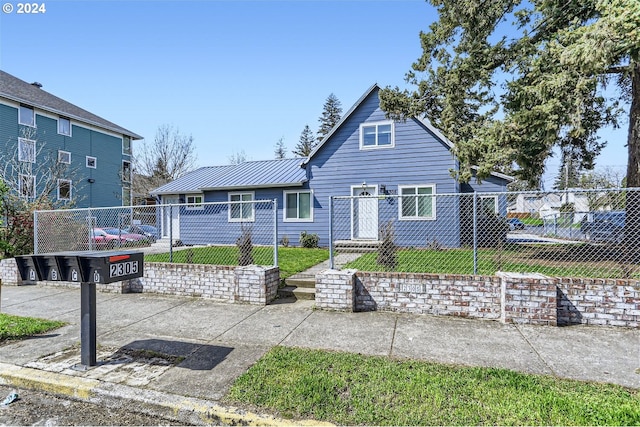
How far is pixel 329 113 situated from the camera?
4756cm

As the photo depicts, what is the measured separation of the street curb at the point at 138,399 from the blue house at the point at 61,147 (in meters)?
16.9

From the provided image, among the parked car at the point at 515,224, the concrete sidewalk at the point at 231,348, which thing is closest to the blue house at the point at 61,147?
the concrete sidewalk at the point at 231,348

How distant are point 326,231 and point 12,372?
10.8 m

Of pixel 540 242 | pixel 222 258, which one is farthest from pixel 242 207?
pixel 540 242

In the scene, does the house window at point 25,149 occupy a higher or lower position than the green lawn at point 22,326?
higher

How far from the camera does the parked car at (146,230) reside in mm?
9617

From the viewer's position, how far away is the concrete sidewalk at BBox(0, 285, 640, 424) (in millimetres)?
3240

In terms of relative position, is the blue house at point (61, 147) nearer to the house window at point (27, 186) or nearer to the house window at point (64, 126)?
the house window at point (64, 126)

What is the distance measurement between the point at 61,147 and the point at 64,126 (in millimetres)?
1714

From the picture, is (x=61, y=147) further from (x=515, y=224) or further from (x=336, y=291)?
(x=515, y=224)

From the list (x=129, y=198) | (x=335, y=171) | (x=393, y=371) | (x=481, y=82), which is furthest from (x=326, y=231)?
(x=129, y=198)

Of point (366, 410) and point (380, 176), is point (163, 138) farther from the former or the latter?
point (366, 410)

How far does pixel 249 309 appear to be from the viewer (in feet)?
19.2

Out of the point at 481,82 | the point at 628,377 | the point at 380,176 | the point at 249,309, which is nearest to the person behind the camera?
the point at 628,377
